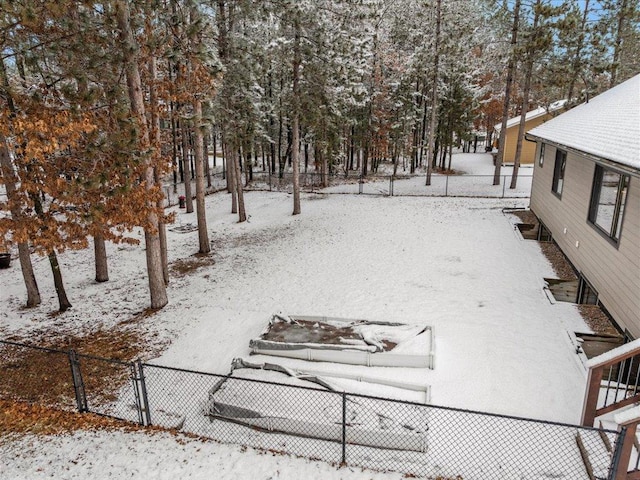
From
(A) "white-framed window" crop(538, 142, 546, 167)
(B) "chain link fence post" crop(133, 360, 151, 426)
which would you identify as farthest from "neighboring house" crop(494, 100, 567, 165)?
(B) "chain link fence post" crop(133, 360, 151, 426)

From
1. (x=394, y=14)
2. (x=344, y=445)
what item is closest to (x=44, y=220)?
(x=344, y=445)

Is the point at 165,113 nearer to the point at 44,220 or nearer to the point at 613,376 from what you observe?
the point at 44,220

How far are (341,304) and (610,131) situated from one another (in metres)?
7.42

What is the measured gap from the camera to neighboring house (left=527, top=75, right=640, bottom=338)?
7.79m

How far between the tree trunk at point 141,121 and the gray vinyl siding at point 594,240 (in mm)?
9626

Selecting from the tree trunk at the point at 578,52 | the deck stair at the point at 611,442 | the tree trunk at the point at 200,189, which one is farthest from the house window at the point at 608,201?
the tree trunk at the point at 578,52

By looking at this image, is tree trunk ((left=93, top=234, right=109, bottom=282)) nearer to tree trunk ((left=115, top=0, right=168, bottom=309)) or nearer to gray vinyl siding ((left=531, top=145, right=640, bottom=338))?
tree trunk ((left=115, top=0, right=168, bottom=309))

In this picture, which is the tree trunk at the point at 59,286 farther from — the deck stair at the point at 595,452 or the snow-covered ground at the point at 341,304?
the deck stair at the point at 595,452

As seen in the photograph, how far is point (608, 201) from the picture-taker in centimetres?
941

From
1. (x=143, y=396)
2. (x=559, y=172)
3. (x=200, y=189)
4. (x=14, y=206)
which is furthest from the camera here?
(x=200, y=189)

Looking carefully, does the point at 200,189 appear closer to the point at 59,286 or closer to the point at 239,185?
the point at 239,185

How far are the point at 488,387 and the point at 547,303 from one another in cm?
404

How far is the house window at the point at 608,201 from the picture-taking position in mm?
8766

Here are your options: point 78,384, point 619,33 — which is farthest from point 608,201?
point 619,33
